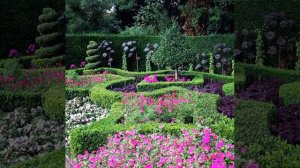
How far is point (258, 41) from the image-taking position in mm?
6957

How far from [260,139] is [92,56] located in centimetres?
362

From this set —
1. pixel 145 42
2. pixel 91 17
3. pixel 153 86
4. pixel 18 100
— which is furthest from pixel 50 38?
pixel 153 86

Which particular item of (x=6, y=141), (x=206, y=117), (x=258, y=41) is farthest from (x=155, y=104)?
(x=6, y=141)

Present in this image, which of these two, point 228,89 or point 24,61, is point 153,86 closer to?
point 228,89

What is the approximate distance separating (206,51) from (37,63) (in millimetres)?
3307

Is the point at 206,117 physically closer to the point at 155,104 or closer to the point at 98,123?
the point at 155,104

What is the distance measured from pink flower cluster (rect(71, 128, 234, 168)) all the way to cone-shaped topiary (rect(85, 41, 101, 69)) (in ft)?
6.71

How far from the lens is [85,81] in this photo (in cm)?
755

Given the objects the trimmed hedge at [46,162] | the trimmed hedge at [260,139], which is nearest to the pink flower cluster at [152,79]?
the trimmed hedge at [260,139]

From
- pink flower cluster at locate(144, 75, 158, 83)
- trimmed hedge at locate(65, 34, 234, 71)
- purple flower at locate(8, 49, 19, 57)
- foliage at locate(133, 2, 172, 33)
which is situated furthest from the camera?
purple flower at locate(8, 49, 19, 57)

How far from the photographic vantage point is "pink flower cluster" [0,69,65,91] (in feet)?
27.6

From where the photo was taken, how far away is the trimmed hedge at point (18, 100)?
8.21m

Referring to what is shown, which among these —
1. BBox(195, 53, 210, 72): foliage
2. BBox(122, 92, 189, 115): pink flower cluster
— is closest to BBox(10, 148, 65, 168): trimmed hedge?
BBox(122, 92, 189, 115): pink flower cluster

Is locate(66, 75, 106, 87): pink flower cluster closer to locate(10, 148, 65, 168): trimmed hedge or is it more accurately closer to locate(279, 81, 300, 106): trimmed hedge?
locate(10, 148, 65, 168): trimmed hedge
